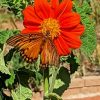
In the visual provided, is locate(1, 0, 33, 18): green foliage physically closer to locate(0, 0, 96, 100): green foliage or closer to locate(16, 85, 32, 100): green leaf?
locate(0, 0, 96, 100): green foliage

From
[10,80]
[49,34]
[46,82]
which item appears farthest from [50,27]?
[10,80]

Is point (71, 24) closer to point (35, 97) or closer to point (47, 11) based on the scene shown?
point (47, 11)

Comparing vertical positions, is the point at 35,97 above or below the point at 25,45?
below

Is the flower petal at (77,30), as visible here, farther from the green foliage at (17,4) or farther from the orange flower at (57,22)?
the green foliage at (17,4)

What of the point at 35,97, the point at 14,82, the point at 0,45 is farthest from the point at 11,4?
the point at 35,97

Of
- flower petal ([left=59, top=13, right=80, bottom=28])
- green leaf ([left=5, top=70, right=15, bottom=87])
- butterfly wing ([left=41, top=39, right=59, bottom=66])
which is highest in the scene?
flower petal ([left=59, top=13, right=80, bottom=28])

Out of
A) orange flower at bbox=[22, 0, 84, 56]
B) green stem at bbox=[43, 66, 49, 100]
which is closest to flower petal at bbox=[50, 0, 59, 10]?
orange flower at bbox=[22, 0, 84, 56]

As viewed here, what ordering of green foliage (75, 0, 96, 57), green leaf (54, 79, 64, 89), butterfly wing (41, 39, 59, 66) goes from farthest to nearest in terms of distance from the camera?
green leaf (54, 79, 64, 89)
green foliage (75, 0, 96, 57)
butterfly wing (41, 39, 59, 66)
